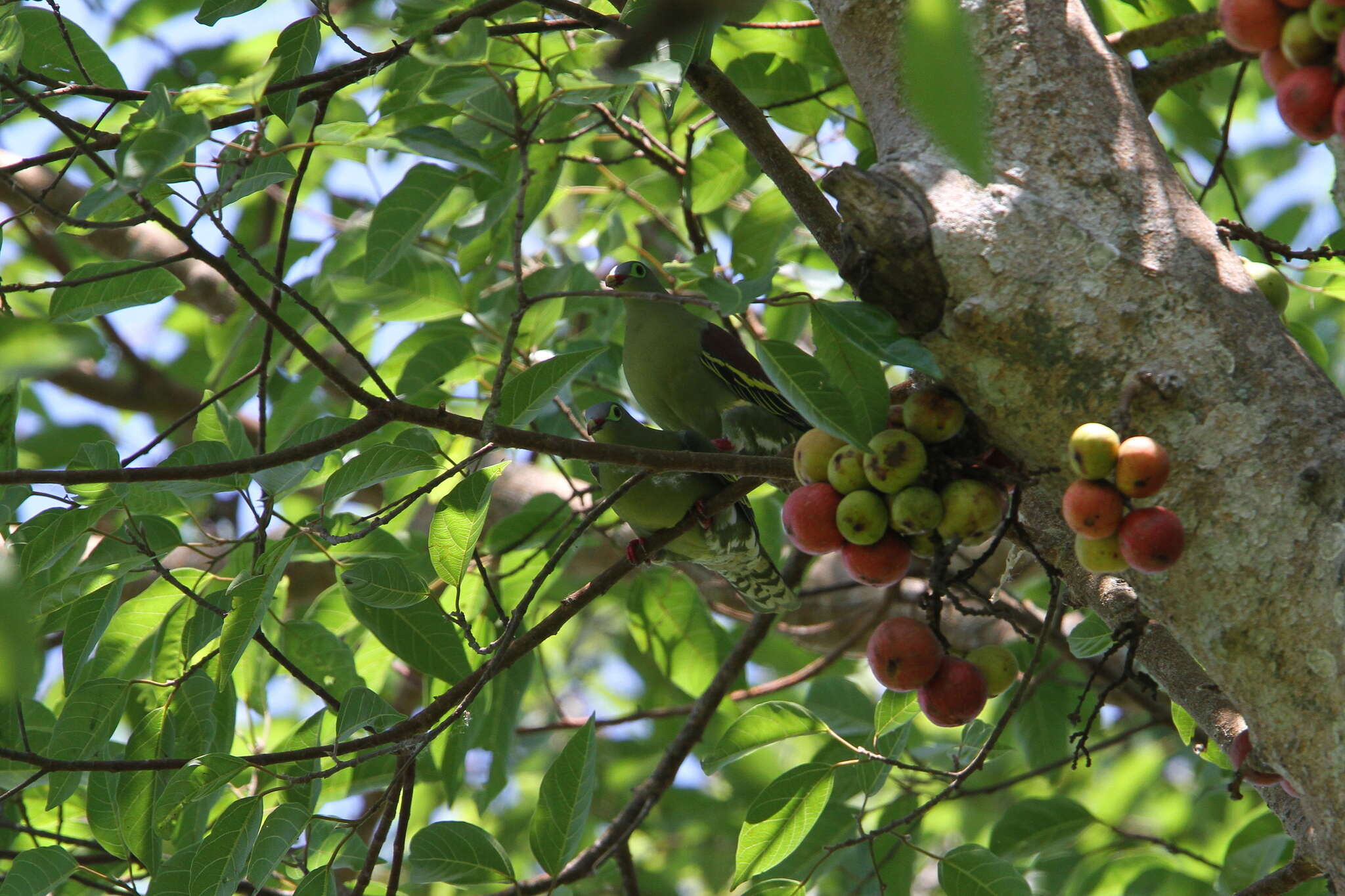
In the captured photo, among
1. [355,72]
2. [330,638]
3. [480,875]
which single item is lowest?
[480,875]

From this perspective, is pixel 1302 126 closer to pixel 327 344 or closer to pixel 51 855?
pixel 51 855

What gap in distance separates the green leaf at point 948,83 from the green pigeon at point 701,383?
8.90 ft

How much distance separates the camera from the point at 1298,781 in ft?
4.32

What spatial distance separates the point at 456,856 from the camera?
220cm

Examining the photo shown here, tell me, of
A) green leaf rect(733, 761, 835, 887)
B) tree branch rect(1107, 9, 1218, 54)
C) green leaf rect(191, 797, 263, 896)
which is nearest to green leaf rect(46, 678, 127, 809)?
green leaf rect(191, 797, 263, 896)

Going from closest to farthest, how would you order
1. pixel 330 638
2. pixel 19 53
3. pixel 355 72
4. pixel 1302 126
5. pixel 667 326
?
pixel 1302 126
pixel 19 53
pixel 355 72
pixel 330 638
pixel 667 326

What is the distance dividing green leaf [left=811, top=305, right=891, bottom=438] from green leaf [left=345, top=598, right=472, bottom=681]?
1159 mm

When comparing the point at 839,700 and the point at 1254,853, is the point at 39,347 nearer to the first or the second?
the point at 839,700

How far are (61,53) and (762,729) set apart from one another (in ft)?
6.85

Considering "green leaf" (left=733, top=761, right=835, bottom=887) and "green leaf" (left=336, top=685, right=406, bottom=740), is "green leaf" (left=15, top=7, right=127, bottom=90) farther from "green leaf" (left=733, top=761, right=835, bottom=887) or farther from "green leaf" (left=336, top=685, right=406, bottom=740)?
"green leaf" (left=733, top=761, right=835, bottom=887)

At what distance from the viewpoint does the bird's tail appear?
10.9 feet

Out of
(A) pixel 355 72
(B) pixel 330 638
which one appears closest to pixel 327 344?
(B) pixel 330 638

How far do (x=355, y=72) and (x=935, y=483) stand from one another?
4.46ft

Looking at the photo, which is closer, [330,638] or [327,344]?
[330,638]
